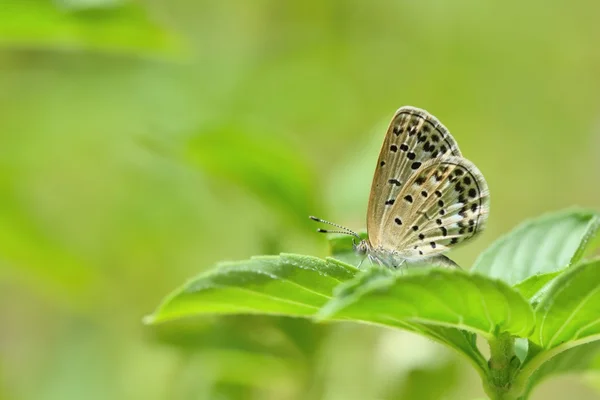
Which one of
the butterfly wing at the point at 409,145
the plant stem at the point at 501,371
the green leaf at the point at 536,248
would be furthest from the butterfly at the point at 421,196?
the plant stem at the point at 501,371

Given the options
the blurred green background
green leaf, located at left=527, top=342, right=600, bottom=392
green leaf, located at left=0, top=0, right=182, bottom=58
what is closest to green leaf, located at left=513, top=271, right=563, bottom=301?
green leaf, located at left=527, top=342, right=600, bottom=392

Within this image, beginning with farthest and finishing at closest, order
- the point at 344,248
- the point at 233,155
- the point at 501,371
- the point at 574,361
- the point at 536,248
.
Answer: the point at 233,155
the point at 344,248
the point at 536,248
the point at 574,361
the point at 501,371

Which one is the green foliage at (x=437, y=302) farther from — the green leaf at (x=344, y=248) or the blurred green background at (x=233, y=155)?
the blurred green background at (x=233, y=155)

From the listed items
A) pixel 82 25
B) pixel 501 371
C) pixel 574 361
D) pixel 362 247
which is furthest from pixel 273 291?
pixel 82 25

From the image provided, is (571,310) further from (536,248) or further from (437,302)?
(536,248)

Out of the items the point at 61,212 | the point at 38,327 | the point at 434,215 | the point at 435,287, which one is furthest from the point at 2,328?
the point at 435,287

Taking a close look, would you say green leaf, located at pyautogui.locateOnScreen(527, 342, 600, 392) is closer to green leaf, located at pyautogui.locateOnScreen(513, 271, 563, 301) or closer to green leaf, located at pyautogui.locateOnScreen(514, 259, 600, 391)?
green leaf, located at pyautogui.locateOnScreen(514, 259, 600, 391)
